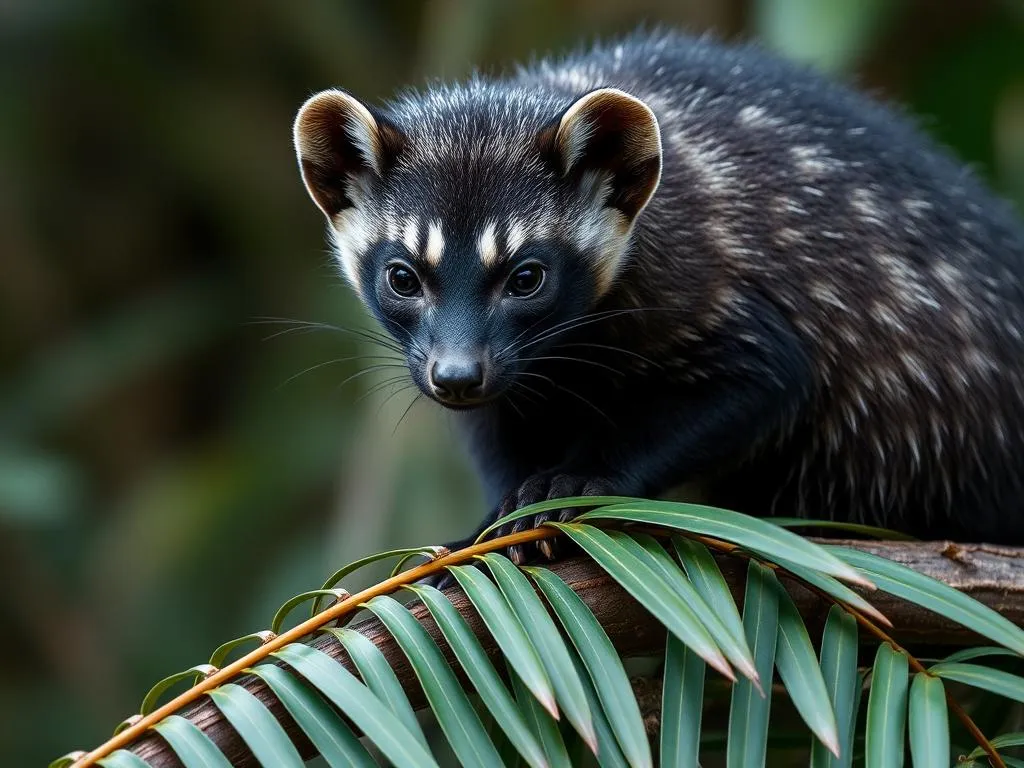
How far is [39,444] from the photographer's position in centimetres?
871

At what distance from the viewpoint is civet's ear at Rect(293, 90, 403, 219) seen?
13.0 ft

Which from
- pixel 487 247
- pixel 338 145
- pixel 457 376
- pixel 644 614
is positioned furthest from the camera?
pixel 338 145

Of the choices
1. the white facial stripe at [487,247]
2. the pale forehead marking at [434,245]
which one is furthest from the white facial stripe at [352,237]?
the white facial stripe at [487,247]

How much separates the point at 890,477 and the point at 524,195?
168 cm

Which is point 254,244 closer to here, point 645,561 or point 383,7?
point 383,7

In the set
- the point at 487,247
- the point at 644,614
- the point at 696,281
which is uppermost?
the point at 487,247

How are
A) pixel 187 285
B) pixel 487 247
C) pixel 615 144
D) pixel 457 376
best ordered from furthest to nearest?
pixel 187 285, pixel 615 144, pixel 487 247, pixel 457 376

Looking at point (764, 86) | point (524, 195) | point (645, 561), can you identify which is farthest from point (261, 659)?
point (764, 86)

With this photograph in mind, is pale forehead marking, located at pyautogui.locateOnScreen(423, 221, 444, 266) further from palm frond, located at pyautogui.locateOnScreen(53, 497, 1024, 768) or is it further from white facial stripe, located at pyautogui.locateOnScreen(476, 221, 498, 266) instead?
palm frond, located at pyautogui.locateOnScreen(53, 497, 1024, 768)

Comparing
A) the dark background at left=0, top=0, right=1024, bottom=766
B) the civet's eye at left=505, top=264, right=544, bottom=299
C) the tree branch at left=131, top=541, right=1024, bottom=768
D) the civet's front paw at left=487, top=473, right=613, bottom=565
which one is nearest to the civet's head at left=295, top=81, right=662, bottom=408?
the civet's eye at left=505, top=264, right=544, bottom=299

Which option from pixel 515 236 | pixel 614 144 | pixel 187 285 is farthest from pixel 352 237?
pixel 187 285

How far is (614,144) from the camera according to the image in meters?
3.91

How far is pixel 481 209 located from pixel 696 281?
0.81 metres

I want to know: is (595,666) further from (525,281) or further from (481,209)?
(481,209)
